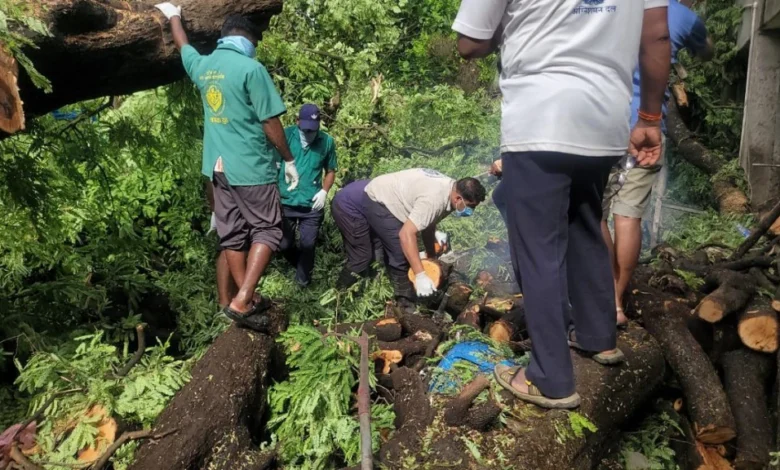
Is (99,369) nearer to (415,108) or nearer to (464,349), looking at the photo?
(464,349)

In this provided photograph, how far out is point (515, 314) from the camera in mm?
3711

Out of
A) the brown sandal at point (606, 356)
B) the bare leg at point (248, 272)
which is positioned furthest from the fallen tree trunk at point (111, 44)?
the brown sandal at point (606, 356)

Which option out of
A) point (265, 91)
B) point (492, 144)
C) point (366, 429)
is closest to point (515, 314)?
point (366, 429)

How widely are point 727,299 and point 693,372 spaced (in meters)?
0.51

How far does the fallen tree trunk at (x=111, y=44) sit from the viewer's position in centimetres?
275

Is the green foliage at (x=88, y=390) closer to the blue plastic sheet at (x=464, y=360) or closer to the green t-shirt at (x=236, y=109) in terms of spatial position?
the green t-shirt at (x=236, y=109)

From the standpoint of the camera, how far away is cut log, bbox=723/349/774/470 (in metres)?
2.77

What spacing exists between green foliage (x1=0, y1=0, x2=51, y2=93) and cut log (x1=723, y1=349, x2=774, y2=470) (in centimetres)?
343

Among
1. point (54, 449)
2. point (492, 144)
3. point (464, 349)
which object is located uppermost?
point (54, 449)

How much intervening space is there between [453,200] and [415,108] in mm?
3459

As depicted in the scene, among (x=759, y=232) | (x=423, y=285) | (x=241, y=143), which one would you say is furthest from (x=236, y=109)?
(x=759, y=232)

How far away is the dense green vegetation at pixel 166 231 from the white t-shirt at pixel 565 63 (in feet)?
5.21

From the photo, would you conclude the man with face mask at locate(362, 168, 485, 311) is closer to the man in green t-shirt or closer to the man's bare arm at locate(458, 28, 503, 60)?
the man in green t-shirt

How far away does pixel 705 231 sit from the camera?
6094 millimetres
